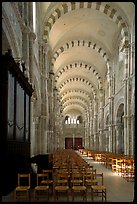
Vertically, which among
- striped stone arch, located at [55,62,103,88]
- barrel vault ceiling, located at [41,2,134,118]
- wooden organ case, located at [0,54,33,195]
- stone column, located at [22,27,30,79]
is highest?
barrel vault ceiling, located at [41,2,134,118]

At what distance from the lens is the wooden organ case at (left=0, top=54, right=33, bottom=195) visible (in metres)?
9.09

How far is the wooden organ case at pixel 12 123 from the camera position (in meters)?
9.09

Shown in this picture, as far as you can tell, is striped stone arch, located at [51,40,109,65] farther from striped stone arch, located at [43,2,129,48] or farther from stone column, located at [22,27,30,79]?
stone column, located at [22,27,30,79]

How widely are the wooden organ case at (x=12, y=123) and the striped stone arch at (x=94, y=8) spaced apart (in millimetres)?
18474

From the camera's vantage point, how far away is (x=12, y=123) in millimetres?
10102

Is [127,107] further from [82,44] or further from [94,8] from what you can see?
[82,44]

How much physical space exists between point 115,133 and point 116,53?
9858 mm

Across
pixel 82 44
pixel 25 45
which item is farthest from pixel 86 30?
pixel 25 45

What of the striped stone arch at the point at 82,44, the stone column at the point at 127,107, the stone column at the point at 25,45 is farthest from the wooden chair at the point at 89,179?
the striped stone arch at the point at 82,44

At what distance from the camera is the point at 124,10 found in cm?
2889

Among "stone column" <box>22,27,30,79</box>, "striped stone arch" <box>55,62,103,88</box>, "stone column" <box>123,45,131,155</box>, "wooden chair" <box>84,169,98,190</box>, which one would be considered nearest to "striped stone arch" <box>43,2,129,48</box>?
"stone column" <box>123,45,131,155</box>

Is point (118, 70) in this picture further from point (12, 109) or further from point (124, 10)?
point (12, 109)

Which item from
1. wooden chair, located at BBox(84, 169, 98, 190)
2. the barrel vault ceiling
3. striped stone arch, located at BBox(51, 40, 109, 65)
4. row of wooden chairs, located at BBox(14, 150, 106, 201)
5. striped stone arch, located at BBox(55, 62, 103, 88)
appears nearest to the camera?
row of wooden chairs, located at BBox(14, 150, 106, 201)

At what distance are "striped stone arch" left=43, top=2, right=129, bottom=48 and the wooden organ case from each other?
18474mm
